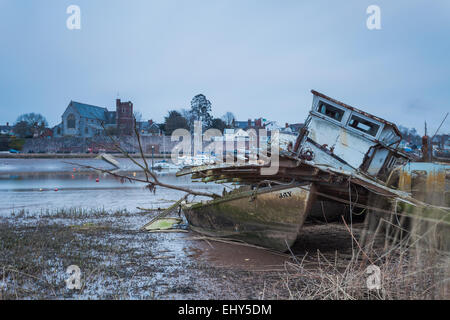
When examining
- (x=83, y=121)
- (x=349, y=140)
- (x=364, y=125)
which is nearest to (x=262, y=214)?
(x=349, y=140)

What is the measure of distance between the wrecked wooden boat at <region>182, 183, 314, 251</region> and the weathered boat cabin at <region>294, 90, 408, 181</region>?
1826mm

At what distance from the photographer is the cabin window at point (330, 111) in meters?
10.2

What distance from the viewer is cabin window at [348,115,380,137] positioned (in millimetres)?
9656

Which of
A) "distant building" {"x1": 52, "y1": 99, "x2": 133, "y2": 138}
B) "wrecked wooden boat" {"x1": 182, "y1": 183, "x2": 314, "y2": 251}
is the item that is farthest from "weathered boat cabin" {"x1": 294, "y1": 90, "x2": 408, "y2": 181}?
"distant building" {"x1": 52, "y1": 99, "x2": 133, "y2": 138}

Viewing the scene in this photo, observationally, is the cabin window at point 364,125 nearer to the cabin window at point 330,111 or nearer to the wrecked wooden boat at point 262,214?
the cabin window at point 330,111

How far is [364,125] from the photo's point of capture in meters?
9.98

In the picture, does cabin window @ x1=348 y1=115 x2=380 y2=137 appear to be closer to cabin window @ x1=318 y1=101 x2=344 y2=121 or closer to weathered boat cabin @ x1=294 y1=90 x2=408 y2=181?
weathered boat cabin @ x1=294 y1=90 x2=408 y2=181

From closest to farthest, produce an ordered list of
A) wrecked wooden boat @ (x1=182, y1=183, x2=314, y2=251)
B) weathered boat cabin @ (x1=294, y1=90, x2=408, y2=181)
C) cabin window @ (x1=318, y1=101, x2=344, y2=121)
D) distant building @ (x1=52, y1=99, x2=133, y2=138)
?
1. wrecked wooden boat @ (x1=182, y1=183, x2=314, y2=251)
2. weathered boat cabin @ (x1=294, y1=90, x2=408, y2=181)
3. cabin window @ (x1=318, y1=101, x2=344, y2=121)
4. distant building @ (x1=52, y1=99, x2=133, y2=138)

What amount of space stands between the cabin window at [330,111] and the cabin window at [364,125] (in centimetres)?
34

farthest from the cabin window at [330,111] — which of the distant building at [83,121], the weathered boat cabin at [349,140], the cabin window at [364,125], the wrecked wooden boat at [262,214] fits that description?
the distant building at [83,121]

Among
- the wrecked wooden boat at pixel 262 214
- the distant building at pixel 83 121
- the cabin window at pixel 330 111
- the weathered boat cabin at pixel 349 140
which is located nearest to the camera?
the wrecked wooden boat at pixel 262 214
